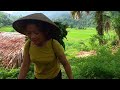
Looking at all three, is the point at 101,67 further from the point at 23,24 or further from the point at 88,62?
the point at 23,24

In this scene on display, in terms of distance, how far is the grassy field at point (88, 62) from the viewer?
17.9 ft

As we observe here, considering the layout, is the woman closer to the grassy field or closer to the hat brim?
the hat brim

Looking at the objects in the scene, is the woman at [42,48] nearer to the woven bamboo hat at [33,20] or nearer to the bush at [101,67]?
the woven bamboo hat at [33,20]

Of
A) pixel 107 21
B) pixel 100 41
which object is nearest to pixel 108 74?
pixel 100 41

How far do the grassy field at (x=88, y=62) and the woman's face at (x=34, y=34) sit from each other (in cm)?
218

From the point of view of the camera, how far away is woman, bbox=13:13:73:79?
2404 mm

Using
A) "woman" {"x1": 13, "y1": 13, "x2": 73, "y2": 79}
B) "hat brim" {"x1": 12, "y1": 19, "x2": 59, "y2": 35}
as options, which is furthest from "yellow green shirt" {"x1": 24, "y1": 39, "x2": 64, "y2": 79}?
"hat brim" {"x1": 12, "y1": 19, "x2": 59, "y2": 35}

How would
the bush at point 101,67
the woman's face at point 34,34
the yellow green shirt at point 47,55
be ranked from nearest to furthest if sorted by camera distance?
the woman's face at point 34,34 < the yellow green shirt at point 47,55 < the bush at point 101,67

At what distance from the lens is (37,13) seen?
2463 mm

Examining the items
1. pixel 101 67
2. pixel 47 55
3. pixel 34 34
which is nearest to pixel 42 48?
pixel 47 55

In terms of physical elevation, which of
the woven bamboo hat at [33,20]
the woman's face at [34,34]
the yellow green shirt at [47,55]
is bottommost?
the yellow green shirt at [47,55]

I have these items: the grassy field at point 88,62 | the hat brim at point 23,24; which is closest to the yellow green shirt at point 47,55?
the hat brim at point 23,24

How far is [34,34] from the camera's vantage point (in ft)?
7.77
